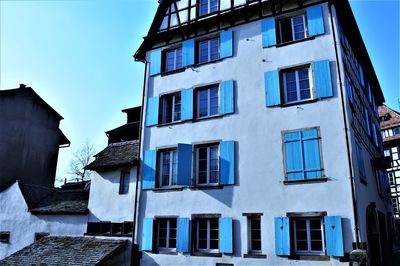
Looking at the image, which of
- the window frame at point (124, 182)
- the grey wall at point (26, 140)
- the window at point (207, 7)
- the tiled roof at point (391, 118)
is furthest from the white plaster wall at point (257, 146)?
the tiled roof at point (391, 118)

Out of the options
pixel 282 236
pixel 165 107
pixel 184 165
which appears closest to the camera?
pixel 282 236

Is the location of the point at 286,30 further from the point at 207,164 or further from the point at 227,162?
the point at 207,164

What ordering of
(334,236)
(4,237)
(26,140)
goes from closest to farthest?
(334,236), (4,237), (26,140)

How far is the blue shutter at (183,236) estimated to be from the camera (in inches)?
480

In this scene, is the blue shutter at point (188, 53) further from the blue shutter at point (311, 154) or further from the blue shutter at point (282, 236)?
the blue shutter at point (282, 236)

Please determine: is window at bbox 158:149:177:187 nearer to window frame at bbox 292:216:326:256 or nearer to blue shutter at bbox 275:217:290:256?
blue shutter at bbox 275:217:290:256

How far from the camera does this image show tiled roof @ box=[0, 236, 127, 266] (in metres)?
12.7

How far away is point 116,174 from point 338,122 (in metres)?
9.44

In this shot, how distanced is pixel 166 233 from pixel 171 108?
17.4 ft

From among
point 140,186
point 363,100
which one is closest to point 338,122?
point 363,100

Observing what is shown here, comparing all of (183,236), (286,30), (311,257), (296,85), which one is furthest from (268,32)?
(183,236)

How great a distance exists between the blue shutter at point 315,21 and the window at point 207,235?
7.74 meters

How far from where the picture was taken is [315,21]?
1242 cm

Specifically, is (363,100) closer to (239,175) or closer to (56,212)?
(239,175)
